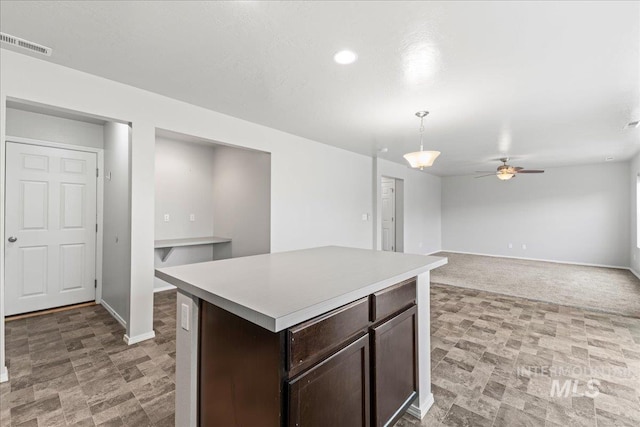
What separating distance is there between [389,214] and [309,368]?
21.7ft

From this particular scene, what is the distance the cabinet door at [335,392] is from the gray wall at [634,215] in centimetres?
705

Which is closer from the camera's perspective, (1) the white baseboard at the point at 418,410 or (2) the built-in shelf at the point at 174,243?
(1) the white baseboard at the point at 418,410

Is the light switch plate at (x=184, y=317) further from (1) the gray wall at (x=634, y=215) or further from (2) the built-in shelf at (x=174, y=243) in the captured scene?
(1) the gray wall at (x=634, y=215)

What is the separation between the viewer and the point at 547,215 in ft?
23.9

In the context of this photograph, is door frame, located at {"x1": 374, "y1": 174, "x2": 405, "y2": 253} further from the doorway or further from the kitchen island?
the kitchen island

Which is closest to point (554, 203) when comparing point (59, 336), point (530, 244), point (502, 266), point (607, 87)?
point (530, 244)

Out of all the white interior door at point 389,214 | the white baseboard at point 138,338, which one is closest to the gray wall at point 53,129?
the white baseboard at point 138,338

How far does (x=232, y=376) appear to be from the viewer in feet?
3.93

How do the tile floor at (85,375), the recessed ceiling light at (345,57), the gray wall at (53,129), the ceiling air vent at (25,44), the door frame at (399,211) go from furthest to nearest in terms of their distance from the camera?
1. the door frame at (399,211)
2. the gray wall at (53,129)
3. the recessed ceiling light at (345,57)
4. the ceiling air vent at (25,44)
5. the tile floor at (85,375)

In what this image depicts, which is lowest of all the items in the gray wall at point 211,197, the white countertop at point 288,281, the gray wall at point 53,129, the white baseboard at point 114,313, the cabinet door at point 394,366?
the white baseboard at point 114,313

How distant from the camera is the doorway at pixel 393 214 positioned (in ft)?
23.3

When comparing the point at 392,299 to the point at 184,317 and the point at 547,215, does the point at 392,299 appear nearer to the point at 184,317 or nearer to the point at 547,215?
the point at 184,317

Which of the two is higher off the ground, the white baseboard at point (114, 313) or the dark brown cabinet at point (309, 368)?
the dark brown cabinet at point (309, 368)

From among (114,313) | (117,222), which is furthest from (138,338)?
(117,222)
